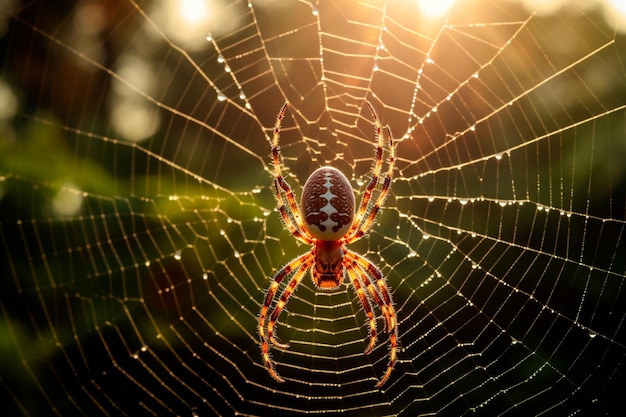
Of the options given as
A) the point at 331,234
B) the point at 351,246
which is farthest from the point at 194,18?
the point at 351,246

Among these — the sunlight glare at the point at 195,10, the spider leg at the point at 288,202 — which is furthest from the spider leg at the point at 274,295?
the sunlight glare at the point at 195,10

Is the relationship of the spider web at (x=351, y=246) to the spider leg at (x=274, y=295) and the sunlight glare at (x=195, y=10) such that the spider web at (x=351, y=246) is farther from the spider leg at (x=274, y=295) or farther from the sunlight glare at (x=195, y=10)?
the spider leg at (x=274, y=295)

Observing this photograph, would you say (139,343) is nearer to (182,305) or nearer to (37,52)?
(182,305)

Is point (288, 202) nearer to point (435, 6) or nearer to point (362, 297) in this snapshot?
point (362, 297)

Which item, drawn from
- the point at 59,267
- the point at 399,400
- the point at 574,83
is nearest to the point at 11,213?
the point at 59,267

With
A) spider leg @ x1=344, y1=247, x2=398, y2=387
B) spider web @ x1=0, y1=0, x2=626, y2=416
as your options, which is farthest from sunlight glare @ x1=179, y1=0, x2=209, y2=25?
spider leg @ x1=344, y1=247, x2=398, y2=387

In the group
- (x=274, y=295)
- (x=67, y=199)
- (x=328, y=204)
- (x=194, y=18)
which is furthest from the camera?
(x=67, y=199)
